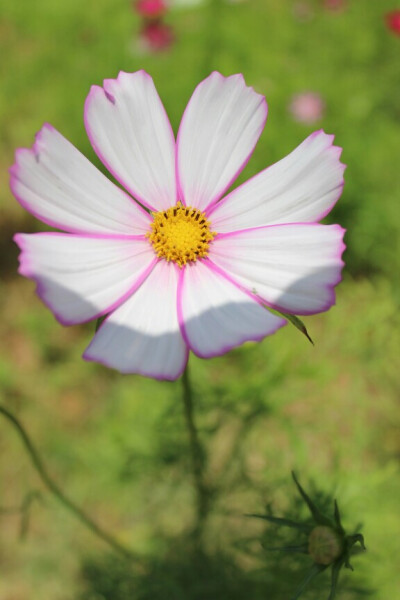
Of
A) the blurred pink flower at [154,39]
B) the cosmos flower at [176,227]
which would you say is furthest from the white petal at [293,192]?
the blurred pink flower at [154,39]

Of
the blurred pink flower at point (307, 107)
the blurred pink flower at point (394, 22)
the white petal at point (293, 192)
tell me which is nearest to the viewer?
the white petal at point (293, 192)

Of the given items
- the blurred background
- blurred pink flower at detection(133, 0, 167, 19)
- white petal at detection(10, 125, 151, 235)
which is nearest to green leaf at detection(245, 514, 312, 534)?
the blurred background

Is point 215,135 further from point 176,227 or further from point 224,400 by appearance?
point 224,400

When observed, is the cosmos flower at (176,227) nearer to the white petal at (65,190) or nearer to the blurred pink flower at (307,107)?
the white petal at (65,190)

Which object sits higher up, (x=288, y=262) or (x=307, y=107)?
(x=307, y=107)

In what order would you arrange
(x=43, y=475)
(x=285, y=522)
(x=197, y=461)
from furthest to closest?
(x=197, y=461) < (x=43, y=475) < (x=285, y=522)

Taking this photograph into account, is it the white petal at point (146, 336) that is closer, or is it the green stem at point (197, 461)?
the white petal at point (146, 336)

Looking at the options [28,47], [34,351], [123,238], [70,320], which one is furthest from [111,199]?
[28,47]

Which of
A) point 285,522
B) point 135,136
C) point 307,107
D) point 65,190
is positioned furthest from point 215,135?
point 307,107
